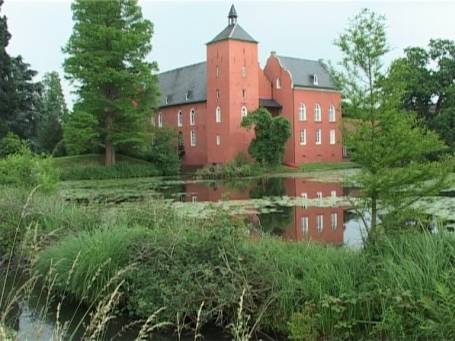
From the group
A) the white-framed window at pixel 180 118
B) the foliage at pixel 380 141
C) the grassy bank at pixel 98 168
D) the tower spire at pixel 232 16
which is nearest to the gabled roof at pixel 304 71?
the tower spire at pixel 232 16

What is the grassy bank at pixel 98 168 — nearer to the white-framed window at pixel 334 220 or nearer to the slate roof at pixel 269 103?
the slate roof at pixel 269 103

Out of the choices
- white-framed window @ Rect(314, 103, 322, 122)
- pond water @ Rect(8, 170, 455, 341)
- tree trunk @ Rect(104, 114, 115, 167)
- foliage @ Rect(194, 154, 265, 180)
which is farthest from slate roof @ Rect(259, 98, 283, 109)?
Answer: pond water @ Rect(8, 170, 455, 341)

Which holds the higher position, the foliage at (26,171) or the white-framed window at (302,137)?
the white-framed window at (302,137)

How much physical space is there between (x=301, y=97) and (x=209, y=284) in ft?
152

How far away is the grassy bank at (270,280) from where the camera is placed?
4711 mm

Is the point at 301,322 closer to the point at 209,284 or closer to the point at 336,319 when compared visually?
the point at 336,319

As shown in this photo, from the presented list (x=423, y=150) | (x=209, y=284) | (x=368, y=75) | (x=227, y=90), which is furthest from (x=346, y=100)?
(x=227, y=90)

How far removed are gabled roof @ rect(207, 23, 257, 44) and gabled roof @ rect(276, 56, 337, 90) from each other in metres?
5.19

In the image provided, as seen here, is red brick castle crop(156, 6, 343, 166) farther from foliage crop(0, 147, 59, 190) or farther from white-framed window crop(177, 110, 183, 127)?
foliage crop(0, 147, 59, 190)

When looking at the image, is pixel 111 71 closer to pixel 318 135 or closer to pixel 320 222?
pixel 318 135

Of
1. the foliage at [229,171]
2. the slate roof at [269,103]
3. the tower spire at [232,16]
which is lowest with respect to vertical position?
the foliage at [229,171]

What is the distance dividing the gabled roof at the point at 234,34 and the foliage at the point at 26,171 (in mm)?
35430

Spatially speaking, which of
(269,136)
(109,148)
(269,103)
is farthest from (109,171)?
(269,103)

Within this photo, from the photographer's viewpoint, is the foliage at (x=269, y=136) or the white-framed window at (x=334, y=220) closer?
the white-framed window at (x=334, y=220)
